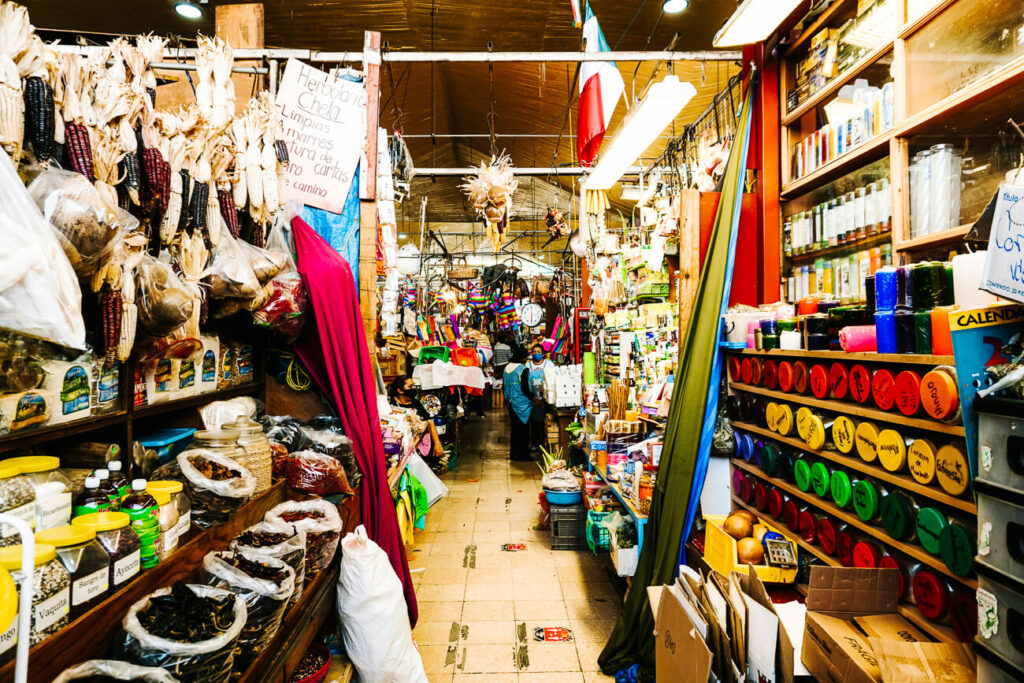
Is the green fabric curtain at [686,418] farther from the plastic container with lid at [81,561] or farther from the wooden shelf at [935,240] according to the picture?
the plastic container with lid at [81,561]

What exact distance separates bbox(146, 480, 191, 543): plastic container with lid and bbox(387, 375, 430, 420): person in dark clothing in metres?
4.94

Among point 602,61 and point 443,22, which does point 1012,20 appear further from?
point 443,22

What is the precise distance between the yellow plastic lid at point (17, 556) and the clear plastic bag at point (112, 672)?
263 millimetres

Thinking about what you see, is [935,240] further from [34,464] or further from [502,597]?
[502,597]

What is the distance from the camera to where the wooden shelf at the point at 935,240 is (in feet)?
5.98

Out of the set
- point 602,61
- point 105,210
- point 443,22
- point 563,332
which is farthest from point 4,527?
point 563,332

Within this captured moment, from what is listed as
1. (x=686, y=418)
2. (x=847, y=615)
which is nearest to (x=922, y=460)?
(x=847, y=615)

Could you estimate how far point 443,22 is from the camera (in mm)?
4801

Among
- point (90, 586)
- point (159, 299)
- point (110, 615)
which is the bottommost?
point (110, 615)

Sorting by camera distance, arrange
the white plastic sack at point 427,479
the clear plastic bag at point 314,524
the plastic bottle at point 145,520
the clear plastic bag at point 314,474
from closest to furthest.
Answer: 1. the plastic bottle at point 145,520
2. the clear plastic bag at point 314,524
3. the clear plastic bag at point 314,474
4. the white plastic sack at point 427,479

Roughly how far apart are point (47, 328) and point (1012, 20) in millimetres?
2793

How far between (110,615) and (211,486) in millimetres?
482

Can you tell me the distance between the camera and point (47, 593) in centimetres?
109

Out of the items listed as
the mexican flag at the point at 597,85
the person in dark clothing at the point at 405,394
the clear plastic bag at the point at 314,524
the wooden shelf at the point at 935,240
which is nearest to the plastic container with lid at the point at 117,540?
the clear plastic bag at the point at 314,524
